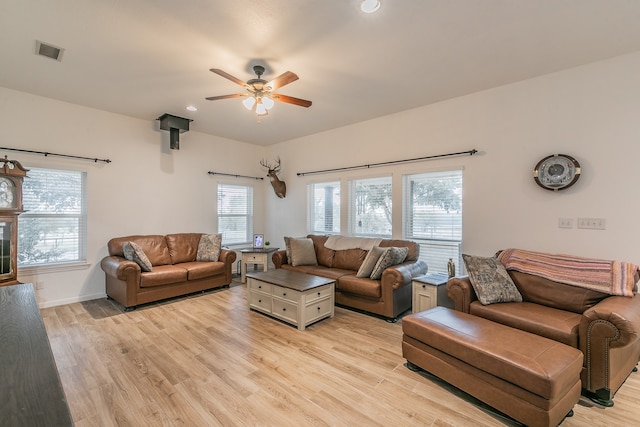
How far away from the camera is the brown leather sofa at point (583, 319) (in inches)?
78.1

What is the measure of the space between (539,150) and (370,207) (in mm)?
2352

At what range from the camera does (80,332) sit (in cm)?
314

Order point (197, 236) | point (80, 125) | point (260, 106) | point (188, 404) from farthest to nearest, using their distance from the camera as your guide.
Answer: point (197, 236), point (80, 125), point (260, 106), point (188, 404)

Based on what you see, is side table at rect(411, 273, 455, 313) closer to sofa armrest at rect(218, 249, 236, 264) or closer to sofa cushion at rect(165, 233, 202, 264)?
sofa armrest at rect(218, 249, 236, 264)

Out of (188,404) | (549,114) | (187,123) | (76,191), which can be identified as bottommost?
(188,404)

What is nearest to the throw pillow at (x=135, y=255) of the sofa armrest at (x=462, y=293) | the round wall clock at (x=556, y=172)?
the sofa armrest at (x=462, y=293)

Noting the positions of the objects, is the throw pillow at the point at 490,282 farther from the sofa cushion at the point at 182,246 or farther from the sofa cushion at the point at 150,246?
the sofa cushion at the point at 150,246

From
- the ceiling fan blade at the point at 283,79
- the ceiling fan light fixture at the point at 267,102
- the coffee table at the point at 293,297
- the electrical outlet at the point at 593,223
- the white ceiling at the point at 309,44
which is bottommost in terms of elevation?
the coffee table at the point at 293,297

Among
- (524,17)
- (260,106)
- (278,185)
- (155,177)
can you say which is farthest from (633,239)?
(155,177)

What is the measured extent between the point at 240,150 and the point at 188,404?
4.87 meters

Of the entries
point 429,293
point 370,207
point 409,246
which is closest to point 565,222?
point 429,293

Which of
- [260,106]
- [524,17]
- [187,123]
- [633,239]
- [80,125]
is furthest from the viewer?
[187,123]

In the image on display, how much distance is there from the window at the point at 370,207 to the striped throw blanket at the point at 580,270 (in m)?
1.89

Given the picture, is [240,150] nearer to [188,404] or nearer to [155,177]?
[155,177]
